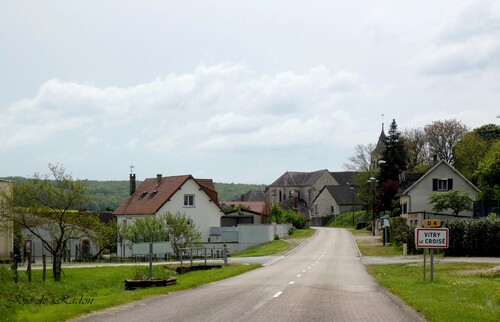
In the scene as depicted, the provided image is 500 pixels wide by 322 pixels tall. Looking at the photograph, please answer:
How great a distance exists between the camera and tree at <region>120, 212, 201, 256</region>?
52094mm

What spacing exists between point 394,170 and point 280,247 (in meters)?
40.0

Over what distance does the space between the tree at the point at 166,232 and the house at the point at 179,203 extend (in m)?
12.7

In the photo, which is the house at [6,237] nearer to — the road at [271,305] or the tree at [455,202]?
the road at [271,305]

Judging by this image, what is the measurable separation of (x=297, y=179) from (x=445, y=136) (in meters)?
72.7

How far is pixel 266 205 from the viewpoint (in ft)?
347

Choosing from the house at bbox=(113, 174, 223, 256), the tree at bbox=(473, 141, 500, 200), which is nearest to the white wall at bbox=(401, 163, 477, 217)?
the tree at bbox=(473, 141, 500, 200)

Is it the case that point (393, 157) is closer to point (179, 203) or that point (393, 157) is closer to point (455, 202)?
point (455, 202)

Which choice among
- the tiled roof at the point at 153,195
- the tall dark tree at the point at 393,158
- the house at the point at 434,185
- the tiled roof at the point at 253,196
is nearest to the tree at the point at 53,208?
the tiled roof at the point at 153,195

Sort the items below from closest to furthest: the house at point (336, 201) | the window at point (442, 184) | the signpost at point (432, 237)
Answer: the signpost at point (432, 237)
the window at point (442, 184)
the house at point (336, 201)

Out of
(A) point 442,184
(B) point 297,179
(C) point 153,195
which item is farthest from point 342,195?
(C) point 153,195

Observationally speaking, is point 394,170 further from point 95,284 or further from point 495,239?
point 95,284

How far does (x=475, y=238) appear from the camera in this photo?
43.6 metres

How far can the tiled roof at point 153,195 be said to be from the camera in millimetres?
67625

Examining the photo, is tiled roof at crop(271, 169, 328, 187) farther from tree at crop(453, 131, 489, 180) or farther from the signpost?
the signpost
